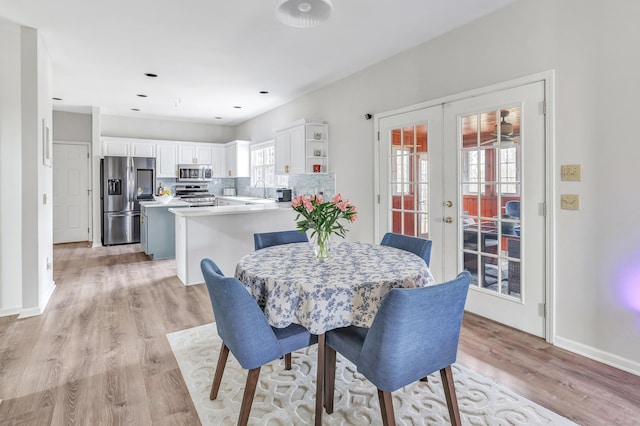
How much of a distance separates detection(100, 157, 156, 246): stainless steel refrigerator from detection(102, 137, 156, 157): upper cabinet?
33cm

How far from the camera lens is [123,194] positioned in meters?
7.02

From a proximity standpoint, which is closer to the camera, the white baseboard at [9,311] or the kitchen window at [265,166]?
the white baseboard at [9,311]

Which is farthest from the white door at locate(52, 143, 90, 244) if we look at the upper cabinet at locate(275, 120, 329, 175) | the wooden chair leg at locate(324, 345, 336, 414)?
the wooden chair leg at locate(324, 345, 336, 414)

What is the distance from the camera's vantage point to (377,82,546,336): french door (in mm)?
2775

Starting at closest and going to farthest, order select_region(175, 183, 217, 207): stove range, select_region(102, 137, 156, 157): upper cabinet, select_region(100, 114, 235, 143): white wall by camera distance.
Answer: select_region(102, 137, 156, 157): upper cabinet
select_region(100, 114, 235, 143): white wall
select_region(175, 183, 217, 207): stove range

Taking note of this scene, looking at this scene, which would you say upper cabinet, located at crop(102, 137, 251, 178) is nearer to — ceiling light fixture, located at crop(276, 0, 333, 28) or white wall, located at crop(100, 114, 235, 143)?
white wall, located at crop(100, 114, 235, 143)

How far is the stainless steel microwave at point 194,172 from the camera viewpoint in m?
7.94

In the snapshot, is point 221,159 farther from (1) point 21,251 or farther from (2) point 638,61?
(2) point 638,61

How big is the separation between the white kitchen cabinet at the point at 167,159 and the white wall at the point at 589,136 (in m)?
6.48

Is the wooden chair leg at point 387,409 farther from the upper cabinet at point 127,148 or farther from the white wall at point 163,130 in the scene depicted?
the white wall at point 163,130

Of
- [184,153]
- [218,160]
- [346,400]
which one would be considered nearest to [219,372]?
[346,400]

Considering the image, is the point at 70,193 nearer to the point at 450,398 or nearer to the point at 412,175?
the point at 412,175

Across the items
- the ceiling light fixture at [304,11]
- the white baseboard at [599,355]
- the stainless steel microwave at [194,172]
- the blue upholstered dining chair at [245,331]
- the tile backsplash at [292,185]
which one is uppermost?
the ceiling light fixture at [304,11]

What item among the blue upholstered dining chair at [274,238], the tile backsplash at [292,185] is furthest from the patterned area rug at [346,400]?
the tile backsplash at [292,185]
